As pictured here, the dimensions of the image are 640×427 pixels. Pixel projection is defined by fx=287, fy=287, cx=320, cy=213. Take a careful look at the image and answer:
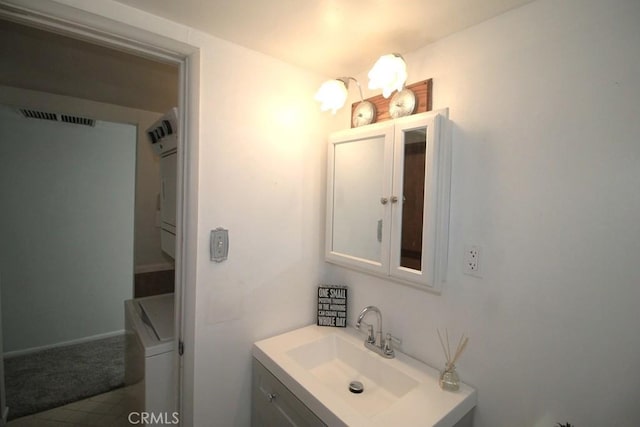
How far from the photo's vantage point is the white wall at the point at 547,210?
2.62ft

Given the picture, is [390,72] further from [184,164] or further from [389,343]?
[389,343]

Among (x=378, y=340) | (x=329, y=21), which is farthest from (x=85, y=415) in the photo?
(x=329, y=21)

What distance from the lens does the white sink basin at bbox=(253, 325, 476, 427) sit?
37.5 inches

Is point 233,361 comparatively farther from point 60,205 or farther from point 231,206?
point 60,205

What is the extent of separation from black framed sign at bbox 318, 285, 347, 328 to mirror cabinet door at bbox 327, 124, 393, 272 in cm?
21

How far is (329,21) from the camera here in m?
1.10

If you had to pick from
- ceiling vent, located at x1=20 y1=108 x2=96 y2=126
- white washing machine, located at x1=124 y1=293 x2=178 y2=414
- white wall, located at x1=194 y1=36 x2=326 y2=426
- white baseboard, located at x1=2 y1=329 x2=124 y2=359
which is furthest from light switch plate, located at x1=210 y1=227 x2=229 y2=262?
white baseboard, located at x1=2 y1=329 x2=124 y2=359

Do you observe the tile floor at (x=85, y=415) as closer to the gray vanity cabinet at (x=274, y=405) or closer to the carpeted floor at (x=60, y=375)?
the carpeted floor at (x=60, y=375)

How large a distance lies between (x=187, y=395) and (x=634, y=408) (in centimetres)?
153

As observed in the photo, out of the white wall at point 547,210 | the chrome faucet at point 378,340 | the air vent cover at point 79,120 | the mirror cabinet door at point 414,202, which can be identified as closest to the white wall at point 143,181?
the air vent cover at point 79,120

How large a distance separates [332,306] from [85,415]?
6.37 ft

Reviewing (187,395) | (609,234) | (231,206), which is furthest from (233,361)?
(609,234)

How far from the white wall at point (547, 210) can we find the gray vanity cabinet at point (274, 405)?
0.59 metres

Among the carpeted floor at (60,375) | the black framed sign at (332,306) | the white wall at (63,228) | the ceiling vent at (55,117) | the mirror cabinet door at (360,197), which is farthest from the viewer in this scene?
the white wall at (63,228)
